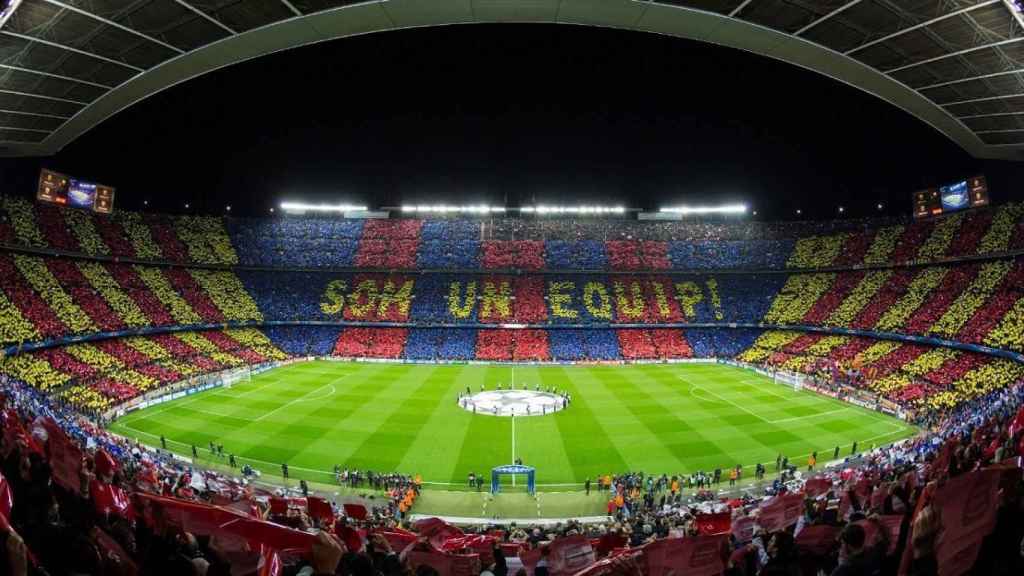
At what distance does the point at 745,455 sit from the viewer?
1143 inches

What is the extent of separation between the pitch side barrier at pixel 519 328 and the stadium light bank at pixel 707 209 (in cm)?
2881

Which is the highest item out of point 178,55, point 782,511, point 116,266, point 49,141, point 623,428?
point 178,55

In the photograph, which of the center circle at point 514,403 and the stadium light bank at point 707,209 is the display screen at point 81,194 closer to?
the center circle at point 514,403

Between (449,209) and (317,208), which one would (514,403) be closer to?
(449,209)

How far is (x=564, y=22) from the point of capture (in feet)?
78.3

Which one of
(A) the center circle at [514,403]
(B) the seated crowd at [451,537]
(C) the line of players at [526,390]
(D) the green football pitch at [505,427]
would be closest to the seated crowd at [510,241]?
(D) the green football pitch at [505,427]

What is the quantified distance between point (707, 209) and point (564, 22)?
71356mm

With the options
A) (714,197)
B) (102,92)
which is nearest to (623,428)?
(102,92)

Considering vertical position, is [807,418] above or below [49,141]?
below

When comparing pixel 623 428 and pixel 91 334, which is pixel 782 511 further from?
pixel 91 334

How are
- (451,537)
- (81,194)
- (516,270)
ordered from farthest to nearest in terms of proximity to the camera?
(516,270) < (81,194) < (451,537)

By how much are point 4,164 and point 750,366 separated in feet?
256

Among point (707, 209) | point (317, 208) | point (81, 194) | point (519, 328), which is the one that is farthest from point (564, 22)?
point (317, 208)

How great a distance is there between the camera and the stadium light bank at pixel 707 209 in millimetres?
86688
